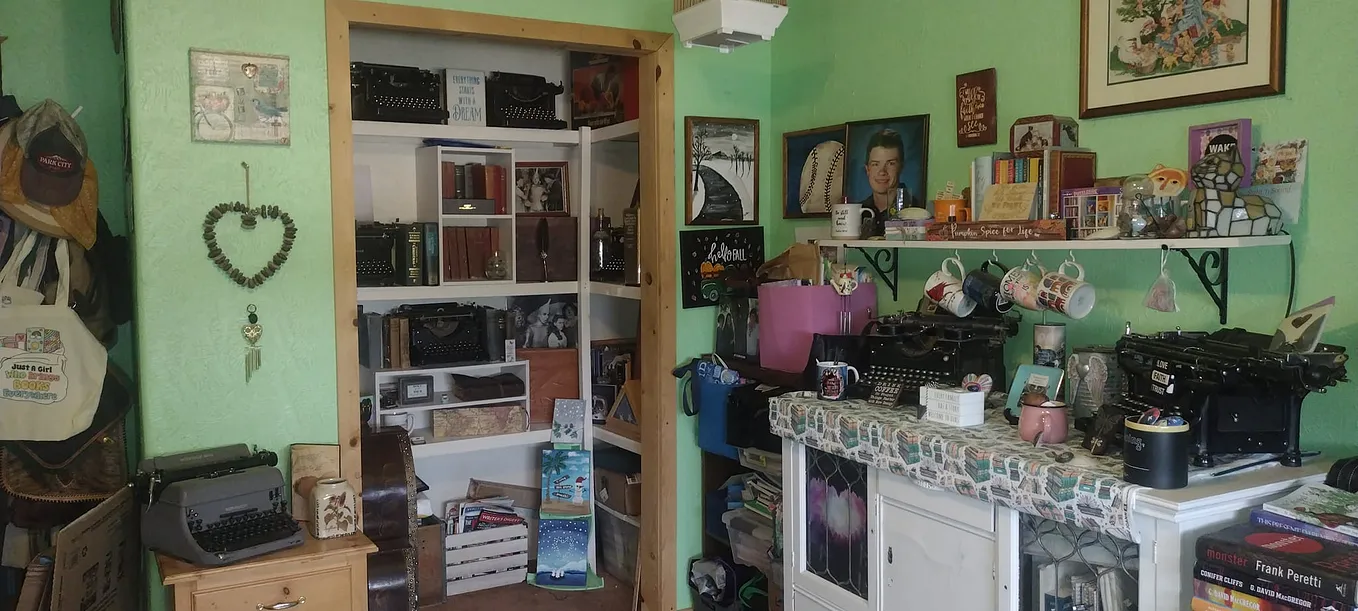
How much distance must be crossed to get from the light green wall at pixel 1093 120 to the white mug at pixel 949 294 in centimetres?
20

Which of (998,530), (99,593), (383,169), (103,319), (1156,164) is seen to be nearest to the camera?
(998,530)

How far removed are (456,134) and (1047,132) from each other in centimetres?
227

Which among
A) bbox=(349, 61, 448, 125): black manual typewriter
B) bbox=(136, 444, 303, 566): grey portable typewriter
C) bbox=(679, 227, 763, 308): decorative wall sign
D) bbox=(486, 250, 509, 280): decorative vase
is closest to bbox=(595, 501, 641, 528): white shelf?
bbox=(679, 227, 763, 308): decorative wall sign

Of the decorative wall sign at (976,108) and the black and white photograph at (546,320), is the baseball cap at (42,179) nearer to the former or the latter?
the black and white photograph at (546,320)

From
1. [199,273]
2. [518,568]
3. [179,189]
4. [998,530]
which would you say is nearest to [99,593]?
[199,273]

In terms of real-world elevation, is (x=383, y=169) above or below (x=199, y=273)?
above

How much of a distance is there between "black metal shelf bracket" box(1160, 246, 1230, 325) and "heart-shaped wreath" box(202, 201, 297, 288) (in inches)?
91.3

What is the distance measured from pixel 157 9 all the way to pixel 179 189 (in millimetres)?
484

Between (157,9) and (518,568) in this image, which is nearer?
(157,9)

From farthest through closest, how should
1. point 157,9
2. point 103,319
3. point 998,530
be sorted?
point 103,319, point 157,9, point 998,530

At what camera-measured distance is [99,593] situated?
295cm

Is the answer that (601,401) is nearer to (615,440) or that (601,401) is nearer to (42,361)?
(615,440)

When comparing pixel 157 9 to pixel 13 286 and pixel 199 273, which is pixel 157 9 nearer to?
pixel 199 273

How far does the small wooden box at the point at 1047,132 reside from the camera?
8.09 feet
